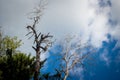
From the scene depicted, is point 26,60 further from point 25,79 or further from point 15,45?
point 15,45

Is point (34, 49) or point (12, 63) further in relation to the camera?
point (12, 63)

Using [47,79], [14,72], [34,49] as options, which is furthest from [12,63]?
[34,49]

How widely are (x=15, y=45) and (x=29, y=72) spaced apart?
13387 mm

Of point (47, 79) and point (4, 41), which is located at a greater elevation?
point (4, 41)

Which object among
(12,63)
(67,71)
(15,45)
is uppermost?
(15,45)

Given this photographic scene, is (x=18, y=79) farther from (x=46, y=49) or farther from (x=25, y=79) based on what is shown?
(x=46, y=49)

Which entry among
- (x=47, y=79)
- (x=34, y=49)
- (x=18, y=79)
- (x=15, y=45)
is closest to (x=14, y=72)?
(x=18, y=79)

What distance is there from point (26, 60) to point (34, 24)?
10.5 m

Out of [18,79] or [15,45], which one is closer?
[18,79]

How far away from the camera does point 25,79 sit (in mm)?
36562

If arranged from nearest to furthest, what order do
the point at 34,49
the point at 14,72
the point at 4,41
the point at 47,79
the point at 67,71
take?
the point at 34,49, the point at 67,71, the point at 14,72, the point at 47,79, the point at 4,41

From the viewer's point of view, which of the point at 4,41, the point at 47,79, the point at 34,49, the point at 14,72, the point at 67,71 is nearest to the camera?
the point at 34,49

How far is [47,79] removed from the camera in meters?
40.3

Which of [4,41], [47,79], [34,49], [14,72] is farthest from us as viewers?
[4,41]
